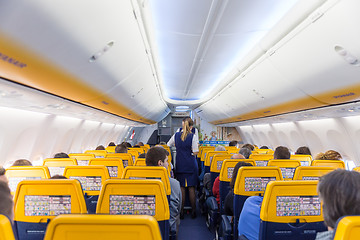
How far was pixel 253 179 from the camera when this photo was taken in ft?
11.4

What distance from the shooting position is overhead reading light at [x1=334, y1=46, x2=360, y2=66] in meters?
3.17

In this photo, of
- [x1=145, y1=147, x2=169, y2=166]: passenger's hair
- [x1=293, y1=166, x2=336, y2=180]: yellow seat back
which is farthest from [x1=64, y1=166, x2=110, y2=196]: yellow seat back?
[x1=293, y1=166, x2=336, y2=180]: yellow seat back

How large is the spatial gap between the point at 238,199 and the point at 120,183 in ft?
5.42

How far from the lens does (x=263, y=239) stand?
2400 mm

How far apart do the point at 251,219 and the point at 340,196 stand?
142 centimetres

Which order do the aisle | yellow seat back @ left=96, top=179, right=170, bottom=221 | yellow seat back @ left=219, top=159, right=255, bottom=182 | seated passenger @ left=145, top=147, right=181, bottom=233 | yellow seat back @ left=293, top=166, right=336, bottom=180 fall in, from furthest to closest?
1. the aisle
2. yellow seat back @ left=219, top=159, right=255, bottom=182
3. seated passenger @ left=145, top=147, right=181, bottom=233
4. yellow seat back @ left=293, top=166, right=336, bottom=180
5. yellow seat back @ left=96, top=179, right=170, bottom=221

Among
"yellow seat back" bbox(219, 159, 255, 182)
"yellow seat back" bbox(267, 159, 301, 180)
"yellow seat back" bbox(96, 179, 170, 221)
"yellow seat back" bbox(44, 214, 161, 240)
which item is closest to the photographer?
"yellow seat back" bbox(44, 214, 161, 240)

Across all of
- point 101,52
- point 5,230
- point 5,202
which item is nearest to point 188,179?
point 101,52

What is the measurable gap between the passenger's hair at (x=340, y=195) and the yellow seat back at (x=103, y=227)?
909 mm

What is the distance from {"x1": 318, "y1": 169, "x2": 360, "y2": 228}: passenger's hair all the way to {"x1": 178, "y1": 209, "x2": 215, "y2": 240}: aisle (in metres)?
4.10

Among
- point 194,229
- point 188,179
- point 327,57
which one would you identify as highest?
point 327,57

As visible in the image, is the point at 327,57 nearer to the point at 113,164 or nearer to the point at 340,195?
the point at 340,195

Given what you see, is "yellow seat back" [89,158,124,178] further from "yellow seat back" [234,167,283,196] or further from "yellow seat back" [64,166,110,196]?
"yellow seat back" [234,167,283,196]

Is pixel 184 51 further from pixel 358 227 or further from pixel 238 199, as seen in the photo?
pixel 358 227
